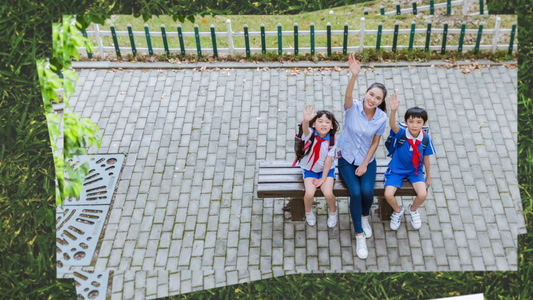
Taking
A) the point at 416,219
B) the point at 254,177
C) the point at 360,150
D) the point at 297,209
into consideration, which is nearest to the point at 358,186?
the point at 360,150

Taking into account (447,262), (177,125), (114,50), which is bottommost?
(447,262)

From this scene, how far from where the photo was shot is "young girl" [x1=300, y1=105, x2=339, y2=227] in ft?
19.0

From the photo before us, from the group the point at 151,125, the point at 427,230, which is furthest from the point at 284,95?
the point at 427,230

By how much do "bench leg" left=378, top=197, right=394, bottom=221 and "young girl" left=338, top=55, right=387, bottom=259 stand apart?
0.97 ft

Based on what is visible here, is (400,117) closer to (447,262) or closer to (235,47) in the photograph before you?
(447,262)

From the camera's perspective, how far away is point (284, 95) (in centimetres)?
886

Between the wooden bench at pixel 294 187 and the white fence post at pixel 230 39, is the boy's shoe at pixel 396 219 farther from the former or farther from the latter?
the white fence post at pixel 230 39

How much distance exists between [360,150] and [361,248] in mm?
1231

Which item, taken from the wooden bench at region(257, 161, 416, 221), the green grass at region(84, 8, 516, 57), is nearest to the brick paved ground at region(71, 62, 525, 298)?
the wooden bench at region(257, 161, 416, 221)

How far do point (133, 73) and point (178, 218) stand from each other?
3.88 meters

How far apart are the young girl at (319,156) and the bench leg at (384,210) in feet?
2.19

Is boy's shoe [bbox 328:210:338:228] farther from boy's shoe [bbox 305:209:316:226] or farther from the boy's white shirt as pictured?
the boy's white shirt

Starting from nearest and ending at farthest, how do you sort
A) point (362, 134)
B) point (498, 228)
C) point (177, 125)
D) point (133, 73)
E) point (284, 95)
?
1. point (362, 134)
2. point (498, 228)
3. point (177, 125)
4. point (284, 95)
5. point (133, 73)

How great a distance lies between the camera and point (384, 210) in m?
6.52
